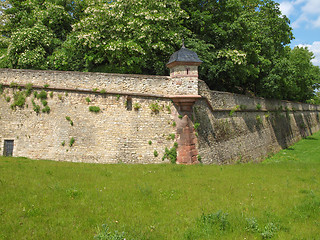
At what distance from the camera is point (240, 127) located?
808 inches

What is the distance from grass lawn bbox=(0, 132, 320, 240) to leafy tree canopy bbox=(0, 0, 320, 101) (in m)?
10.1

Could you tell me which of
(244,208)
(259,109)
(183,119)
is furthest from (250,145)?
(244,208)

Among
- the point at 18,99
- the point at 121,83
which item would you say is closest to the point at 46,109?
the point at 18,99

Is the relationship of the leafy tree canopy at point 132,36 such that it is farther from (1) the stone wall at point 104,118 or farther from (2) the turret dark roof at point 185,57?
(1) the stone wall at point 104,118

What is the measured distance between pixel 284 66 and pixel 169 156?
61.9 feet

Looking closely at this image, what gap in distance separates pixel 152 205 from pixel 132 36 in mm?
13699

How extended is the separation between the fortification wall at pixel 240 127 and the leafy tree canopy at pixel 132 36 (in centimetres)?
298

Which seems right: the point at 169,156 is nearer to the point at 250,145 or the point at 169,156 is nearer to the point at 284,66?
the point at 250,145

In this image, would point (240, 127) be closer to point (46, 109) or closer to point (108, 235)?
point (46, 109)

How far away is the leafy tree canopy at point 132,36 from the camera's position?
17.9 metres

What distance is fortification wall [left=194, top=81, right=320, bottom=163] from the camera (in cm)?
1603

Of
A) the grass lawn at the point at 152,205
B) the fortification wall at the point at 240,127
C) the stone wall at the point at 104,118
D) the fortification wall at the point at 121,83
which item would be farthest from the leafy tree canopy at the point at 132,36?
the grass lawn at the point at 152,205

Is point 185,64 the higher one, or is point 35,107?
point 185,64

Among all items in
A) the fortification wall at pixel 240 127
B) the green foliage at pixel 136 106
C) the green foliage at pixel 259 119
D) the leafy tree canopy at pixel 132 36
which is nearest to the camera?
the green foliage at pixel 136 106
